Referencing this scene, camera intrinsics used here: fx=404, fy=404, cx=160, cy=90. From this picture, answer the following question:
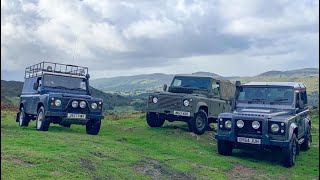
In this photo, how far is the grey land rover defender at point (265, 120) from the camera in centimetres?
1144

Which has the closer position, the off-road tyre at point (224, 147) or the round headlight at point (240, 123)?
the round headlight at point (240, 123)

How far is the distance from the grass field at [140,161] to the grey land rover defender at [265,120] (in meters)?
0.57

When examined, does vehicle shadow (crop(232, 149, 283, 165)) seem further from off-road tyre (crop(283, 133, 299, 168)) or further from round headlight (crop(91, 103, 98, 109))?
round headlight (crop(91, 103, 98, 109))

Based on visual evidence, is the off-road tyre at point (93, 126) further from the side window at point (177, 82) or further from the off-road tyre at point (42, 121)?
the side window at point (177, 82)

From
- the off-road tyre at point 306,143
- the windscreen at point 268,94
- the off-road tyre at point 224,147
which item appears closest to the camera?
the off-road tyre at point 224,147

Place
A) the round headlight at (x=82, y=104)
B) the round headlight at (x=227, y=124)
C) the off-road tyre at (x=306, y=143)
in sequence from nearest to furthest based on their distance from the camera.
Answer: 1. the round headlight at (x=227, y=124)
2. the round headlight at (x=82, y=104)
3. the off-road tyre at (x=306, y=143)

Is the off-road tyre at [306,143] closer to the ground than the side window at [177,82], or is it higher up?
closer to the ground

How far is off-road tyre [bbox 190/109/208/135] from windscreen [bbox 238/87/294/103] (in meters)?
2.73

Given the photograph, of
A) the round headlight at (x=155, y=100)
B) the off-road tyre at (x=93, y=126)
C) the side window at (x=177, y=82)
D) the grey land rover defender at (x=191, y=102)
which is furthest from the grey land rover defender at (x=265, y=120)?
the off-road tyre at (x=93, y=126)

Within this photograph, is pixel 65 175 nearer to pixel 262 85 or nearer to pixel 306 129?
pixel 262 85

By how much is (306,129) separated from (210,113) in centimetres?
388

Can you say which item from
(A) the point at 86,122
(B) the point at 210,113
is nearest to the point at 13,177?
(A) the point at 86,122

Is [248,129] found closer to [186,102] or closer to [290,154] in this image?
[290,154]

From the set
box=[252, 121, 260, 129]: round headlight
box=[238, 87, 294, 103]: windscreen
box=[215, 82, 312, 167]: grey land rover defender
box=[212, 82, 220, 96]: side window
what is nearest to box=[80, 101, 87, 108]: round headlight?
box=[215, 82, 312, 167]: grey land rover defender
